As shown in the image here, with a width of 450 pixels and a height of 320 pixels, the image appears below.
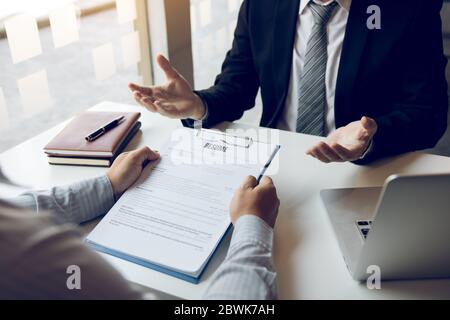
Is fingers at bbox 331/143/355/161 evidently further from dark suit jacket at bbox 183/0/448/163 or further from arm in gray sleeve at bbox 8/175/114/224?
arm in gray sleeve at bbox 8/175/114/224

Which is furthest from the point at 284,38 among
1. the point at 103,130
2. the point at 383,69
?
the point at 103,130

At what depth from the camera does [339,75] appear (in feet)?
4.18

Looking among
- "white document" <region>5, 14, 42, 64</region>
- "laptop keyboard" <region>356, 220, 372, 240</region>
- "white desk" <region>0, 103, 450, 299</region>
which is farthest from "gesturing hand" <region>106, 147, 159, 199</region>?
"white document" <region>5, 14, 42, 64</region>

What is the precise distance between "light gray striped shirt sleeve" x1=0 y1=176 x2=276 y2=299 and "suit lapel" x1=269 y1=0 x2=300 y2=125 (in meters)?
0.69

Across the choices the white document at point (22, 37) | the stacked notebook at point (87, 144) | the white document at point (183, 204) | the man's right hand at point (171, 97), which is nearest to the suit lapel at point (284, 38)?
the man's right hand at point (171, 97)

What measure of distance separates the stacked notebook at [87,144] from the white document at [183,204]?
A: 14 cm

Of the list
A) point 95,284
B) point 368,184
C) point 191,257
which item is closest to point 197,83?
point 368,184

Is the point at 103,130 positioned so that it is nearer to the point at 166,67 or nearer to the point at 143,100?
the point at 143,100

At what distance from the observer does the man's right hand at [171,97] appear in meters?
1.18

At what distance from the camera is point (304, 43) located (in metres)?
1.37

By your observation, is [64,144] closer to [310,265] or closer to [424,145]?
[310,265]

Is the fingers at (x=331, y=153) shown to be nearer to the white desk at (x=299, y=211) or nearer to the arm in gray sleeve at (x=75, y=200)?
the white desk at (x=299, y=211)

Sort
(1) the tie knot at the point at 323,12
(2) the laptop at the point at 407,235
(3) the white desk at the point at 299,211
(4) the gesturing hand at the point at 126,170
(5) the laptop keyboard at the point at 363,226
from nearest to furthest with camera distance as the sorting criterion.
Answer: (2) the laptop at the point at 407,235 < (3) the white desk at the point at 299,211 < (5) the laptop keyboard at the point at 363,226 < (4) the gesturing hand at the point at 126,170 < (1) the tie knot at the point at 323,12

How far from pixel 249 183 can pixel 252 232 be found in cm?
15
